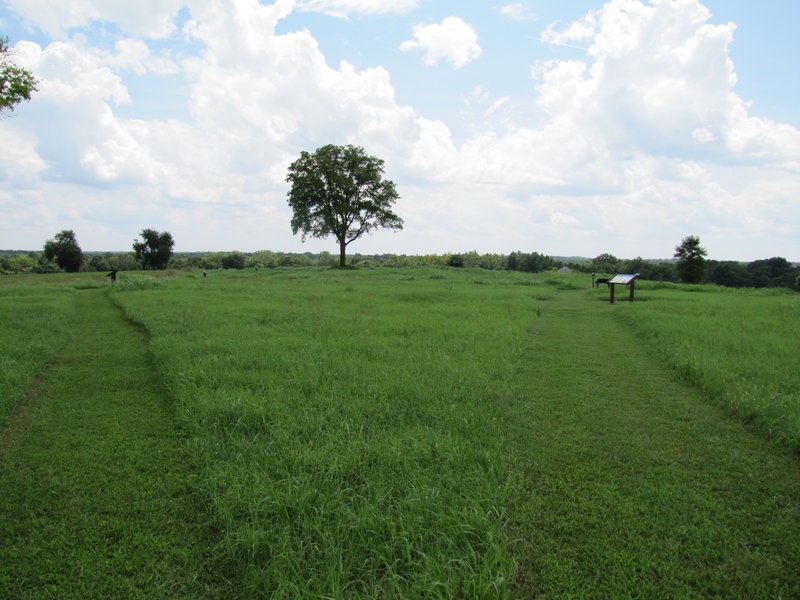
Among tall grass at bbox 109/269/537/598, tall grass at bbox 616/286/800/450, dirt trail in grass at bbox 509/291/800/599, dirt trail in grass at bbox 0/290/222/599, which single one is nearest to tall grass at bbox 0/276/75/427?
dirt trail in grass at bbox 0/290/222/599

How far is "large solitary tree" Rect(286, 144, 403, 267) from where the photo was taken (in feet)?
133

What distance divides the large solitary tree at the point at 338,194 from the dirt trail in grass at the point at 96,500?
35.8 meters

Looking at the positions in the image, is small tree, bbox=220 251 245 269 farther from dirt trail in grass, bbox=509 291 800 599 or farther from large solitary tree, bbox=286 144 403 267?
dirt trail in grass, bbox=509 291 800 599

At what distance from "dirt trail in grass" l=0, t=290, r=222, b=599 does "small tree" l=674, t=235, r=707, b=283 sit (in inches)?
2112

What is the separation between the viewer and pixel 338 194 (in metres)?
41.4

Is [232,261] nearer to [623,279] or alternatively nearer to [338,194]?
[338,194]

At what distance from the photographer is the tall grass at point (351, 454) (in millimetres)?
3107

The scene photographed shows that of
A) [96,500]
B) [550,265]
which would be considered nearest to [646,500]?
[96,500]

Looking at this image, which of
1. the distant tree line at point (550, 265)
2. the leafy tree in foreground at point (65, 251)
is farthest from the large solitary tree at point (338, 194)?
the leafy tree in foreground at point (65, 251)

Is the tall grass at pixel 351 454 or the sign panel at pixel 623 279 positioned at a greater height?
the sign panel at pixel 623 279

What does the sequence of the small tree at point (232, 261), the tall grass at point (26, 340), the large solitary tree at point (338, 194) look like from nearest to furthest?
the tall grass at point (26, 340), the large solitary tree at point (338, 194), the small tree at point (232, 261)

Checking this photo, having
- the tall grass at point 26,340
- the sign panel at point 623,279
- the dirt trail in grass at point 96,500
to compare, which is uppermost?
the sign panel at point 623,279

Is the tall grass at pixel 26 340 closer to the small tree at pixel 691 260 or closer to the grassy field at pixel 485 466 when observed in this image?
the grassy field at pixel 485 466

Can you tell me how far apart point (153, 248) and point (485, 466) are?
51737mm
